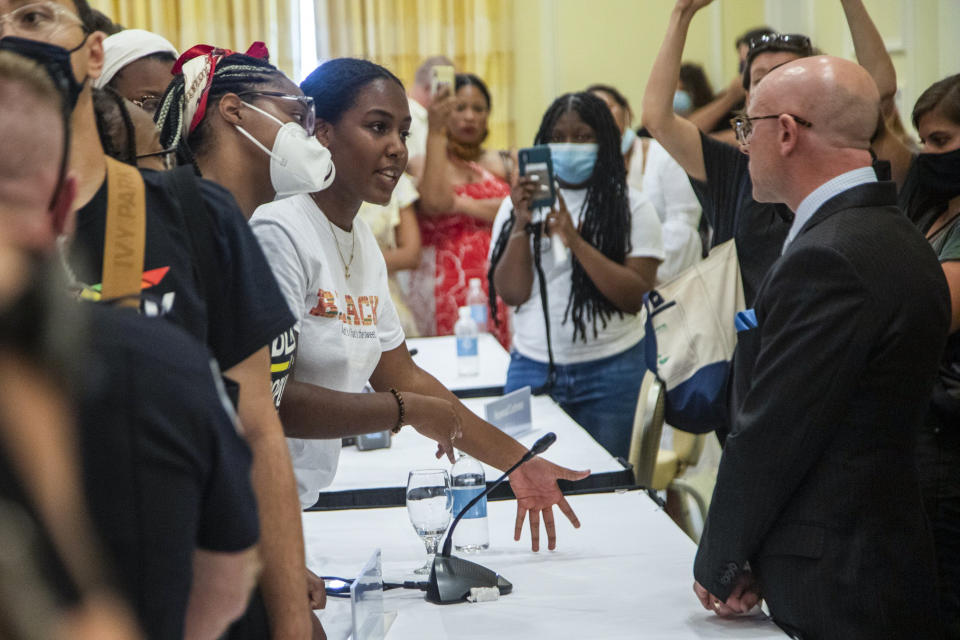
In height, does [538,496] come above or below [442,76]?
below

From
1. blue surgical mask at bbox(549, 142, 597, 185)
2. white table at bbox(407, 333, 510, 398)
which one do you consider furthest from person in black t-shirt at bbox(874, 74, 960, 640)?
white table at bbox(407, 333, 510, 398)

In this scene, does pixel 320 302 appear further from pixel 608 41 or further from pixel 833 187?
pixel 608 41

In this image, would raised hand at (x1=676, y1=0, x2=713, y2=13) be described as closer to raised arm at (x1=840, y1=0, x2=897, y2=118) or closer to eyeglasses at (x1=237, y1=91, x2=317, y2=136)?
raised arm at (x1=840, y1=0, x2=897, y2=118)

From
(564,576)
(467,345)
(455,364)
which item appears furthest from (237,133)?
(455,364)

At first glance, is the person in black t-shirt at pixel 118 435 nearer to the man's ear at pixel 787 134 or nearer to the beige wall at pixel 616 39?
the man's ear at pixel 787 134

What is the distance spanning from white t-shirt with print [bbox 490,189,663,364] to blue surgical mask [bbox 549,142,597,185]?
58mm

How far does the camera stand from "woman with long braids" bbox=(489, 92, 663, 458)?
3049 millimetres

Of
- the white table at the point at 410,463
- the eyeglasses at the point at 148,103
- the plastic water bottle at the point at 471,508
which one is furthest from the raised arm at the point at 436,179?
the plastic water bottle at the point at 471,508

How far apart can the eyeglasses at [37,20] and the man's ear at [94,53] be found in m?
0.02

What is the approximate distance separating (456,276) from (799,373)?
302cm

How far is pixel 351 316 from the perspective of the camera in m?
1.69

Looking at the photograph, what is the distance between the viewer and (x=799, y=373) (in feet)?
4.78

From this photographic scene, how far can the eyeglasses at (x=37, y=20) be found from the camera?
3.42 feet

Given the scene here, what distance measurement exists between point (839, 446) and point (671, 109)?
4.05 feet
